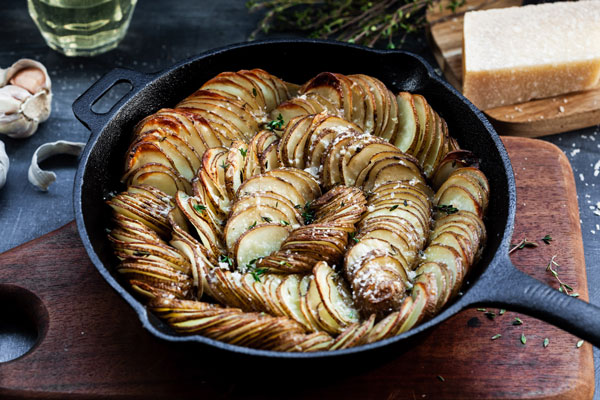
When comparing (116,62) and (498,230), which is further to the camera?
(116,62)

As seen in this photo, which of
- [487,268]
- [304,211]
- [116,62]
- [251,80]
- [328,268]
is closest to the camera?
[487,268]

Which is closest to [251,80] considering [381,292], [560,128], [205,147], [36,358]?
[205,147]

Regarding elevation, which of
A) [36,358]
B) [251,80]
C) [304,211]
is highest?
[251,80]

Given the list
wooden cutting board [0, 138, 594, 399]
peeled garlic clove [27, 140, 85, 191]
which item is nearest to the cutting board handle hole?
wooden cutting board [0, 138, 594, 399]

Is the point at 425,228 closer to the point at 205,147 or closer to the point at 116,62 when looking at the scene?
the point at 205,147

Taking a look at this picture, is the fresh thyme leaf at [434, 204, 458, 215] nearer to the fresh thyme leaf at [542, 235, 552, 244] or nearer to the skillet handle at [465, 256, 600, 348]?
the skillet handle at [465, 256, 600, 348]

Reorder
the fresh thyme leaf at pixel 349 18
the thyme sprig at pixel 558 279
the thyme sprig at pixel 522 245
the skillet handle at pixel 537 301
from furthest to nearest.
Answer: the fresh thyme leaf at pixel 349 18 < the thyme sprig at pixel 522 245 < the thyme sprig at pixel 558 279 < the skillet handle at pixel 537 301

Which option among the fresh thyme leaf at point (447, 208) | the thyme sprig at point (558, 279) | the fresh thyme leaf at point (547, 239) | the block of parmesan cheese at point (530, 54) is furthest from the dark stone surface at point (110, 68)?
the fresh thyme leaf at point (447, 208)

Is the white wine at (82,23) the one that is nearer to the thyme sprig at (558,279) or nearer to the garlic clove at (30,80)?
the garlic clove at (30,80)
